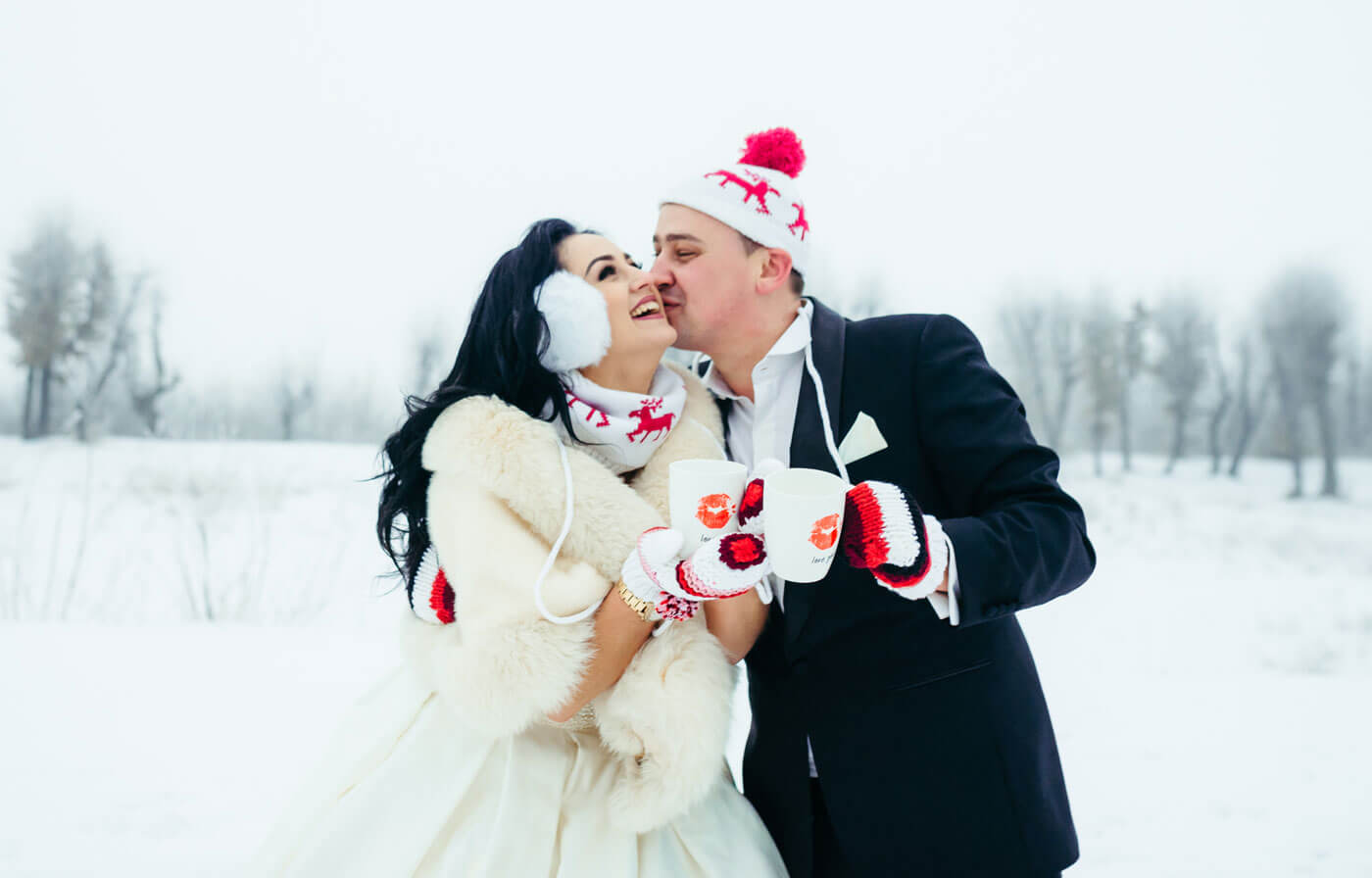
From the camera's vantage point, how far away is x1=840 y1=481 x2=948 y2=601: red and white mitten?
99cm

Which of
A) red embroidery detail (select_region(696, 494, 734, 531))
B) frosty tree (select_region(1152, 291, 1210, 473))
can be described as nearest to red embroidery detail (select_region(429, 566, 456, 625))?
red embroidery detail (select_region(696, 494, 734, 531))

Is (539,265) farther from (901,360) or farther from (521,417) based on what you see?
(901,360)

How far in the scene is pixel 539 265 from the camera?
1494 millimetres

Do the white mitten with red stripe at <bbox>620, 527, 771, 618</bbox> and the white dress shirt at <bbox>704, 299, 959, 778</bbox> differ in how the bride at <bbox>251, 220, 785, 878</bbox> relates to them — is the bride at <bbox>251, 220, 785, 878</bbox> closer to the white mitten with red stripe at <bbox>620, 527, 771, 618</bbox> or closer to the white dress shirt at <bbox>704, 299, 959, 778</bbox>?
the white mitten with red stripe at <bbox>620, 527, 771, 618</bbox>

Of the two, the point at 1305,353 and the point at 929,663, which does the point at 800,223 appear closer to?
the point at 929,663

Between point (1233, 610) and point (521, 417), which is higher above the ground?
point (521, 417)

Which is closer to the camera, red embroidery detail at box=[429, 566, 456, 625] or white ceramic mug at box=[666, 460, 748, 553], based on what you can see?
white ceramic mug at box=[666, 460, 748, 553]

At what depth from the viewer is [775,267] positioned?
1.61 m

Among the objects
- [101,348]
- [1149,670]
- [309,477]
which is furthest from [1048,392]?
[101,348]

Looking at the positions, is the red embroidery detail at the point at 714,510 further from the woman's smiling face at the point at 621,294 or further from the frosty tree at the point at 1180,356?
the frosty tree at the point at 1180,356

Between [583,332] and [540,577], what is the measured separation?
0.50 m

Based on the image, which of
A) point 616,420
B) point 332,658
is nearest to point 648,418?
point 616,420

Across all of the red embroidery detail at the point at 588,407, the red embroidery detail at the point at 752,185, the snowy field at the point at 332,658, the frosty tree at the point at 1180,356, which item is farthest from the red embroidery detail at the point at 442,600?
the frosty tree at the point at 1180,356

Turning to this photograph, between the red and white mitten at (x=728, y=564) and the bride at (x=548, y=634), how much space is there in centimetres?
1
